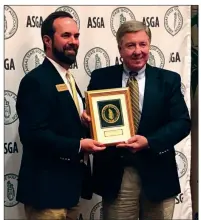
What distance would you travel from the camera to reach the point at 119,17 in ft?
4.22

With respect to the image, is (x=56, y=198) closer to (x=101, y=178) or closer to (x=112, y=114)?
(x=101, y=178)

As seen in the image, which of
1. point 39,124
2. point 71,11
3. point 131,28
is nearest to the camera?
point 39,124

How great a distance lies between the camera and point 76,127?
1.10 m

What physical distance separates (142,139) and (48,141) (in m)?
0.27

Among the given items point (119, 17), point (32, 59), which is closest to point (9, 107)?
point (32, 59)

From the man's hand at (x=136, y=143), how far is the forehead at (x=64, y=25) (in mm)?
369

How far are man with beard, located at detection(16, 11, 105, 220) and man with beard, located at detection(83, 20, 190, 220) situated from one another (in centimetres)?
9

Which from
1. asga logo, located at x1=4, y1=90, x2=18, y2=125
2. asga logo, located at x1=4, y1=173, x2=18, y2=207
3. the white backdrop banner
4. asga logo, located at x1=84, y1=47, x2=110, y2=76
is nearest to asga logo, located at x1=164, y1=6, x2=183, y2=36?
the white backdrop banner

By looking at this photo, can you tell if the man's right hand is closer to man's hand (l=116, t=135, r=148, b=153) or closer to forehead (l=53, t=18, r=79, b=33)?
man's hand (l=116, t=135, r=148, b=153)

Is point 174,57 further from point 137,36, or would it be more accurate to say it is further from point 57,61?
point 57,61
